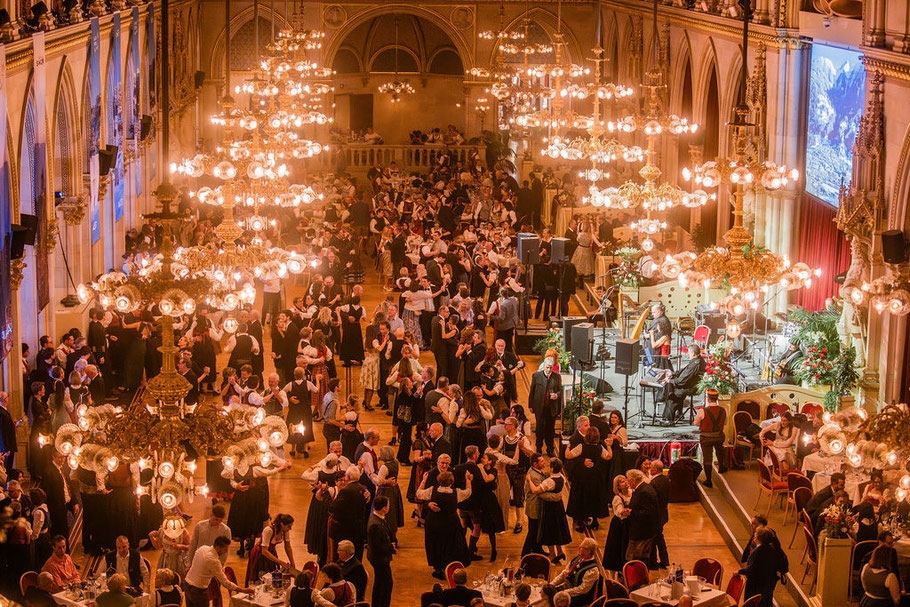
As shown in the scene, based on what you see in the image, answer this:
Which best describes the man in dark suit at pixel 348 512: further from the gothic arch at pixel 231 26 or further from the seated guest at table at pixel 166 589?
the gothic arch at pixel 231 26

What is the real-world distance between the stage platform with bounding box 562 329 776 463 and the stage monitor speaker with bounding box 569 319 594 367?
33 cm

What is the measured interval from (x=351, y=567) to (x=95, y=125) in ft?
38.5

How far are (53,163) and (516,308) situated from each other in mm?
6628

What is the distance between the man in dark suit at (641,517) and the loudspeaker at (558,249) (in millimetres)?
9335

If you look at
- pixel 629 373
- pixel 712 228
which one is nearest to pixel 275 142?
pixel 629 373

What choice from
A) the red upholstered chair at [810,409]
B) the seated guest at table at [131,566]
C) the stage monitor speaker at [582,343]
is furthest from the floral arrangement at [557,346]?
the seated guest at table at [131,566]

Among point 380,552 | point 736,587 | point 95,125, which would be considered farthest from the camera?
point 95,125

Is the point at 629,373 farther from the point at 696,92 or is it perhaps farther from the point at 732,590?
the point at 696,92

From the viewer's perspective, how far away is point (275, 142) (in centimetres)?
1585

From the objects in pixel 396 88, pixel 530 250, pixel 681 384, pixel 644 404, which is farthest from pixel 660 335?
pixel 396 88

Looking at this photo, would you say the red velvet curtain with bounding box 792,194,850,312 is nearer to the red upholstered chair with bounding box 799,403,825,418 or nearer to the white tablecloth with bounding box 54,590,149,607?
the red upholstered chair with bounding box 799,403,825,418

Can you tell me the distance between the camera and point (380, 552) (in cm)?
1211

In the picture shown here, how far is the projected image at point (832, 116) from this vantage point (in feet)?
59.2

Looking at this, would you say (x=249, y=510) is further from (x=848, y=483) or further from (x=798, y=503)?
(x=848, y=483)
